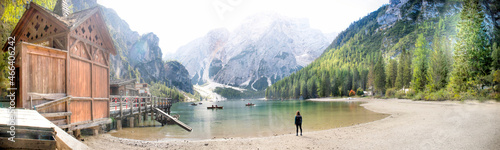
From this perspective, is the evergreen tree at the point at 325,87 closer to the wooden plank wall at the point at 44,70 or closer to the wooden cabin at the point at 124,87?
the wooden cabin at the point at 124,87

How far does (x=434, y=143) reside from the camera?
12.9m

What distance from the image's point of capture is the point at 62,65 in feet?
40.3

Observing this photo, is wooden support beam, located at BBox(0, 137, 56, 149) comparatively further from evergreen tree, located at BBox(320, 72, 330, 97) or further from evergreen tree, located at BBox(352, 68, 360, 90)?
evergreen tree, located at BBox(320, 72, 330, 97)

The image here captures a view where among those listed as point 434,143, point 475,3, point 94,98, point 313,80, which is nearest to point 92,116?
point 94,98

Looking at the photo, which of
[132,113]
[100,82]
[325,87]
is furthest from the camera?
[325,87]

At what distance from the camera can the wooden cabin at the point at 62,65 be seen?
1041 cm

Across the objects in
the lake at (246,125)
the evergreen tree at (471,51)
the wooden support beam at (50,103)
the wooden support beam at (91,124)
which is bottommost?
the lake at (246,125)

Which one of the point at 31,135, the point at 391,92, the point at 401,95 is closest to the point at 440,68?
the point at 401,95

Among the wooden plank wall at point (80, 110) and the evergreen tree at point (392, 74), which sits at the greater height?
the evergreen tree at point (392, 74)

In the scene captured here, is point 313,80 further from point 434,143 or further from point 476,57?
point 434,143

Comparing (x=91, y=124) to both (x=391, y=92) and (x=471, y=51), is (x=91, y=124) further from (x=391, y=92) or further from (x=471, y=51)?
(x=391, y=92)

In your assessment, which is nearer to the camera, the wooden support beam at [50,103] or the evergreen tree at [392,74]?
the wooden support beam at [50,103]

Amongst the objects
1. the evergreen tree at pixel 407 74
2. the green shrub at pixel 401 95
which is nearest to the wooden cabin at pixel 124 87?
the green shrub at pixel 401 95

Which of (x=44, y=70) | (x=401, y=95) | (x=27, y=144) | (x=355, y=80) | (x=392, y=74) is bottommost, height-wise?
(x=401, y=95)
